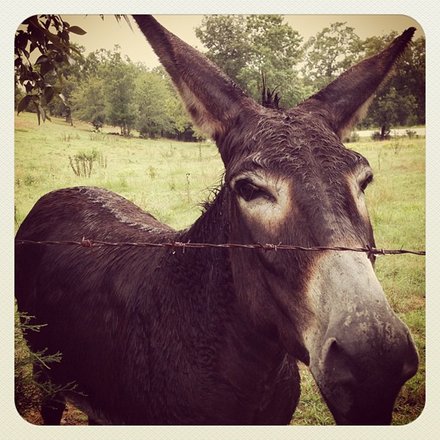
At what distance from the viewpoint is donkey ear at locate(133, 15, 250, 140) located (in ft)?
5.64

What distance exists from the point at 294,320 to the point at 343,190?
1.51 ft

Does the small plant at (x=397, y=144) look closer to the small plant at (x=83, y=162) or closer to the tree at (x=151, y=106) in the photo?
the tree at (x=151, y=106)

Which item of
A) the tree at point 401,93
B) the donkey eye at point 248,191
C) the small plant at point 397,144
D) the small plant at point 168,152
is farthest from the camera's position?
the small plant at point 168,152

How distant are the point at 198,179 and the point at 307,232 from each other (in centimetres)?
141

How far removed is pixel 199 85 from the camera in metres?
1.72

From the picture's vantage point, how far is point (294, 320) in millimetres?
1396

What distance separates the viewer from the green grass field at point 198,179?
92.8 inches

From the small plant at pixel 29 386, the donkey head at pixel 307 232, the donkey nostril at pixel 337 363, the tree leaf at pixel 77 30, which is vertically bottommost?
the small plant at pixel 29 386

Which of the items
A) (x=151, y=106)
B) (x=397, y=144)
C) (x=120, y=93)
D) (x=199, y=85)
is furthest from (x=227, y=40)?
(x=397, y=144)

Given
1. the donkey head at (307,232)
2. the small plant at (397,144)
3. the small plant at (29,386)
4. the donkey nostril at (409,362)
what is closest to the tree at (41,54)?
the donkey head at (307,232)

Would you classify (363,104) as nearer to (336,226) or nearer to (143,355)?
(336,226)

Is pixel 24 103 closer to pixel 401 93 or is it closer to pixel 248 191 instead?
pixel 248 191

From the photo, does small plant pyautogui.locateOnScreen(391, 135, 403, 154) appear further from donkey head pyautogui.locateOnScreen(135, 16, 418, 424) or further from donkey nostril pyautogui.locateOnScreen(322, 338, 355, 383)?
donkey nostril pyautogui.locateOnScreen(322, 338, 355, 383)
